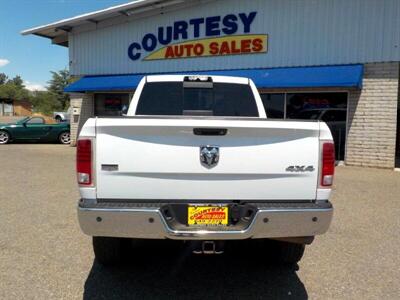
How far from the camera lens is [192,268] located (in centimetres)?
437

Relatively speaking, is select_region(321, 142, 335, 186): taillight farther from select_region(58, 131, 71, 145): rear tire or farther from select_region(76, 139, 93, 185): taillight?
select_region(58, 131, 71, 145): rear tire

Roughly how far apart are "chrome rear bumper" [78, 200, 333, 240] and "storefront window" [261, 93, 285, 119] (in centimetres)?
1114

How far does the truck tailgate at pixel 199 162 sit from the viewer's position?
10.7 feet

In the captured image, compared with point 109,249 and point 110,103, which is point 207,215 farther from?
point 110,103

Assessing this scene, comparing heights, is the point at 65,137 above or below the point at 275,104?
below

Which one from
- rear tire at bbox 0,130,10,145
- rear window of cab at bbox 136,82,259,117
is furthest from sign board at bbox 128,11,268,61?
rear window of cab at bbox 136,82,259,117

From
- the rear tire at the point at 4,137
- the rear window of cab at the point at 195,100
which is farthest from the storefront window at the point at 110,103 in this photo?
the rear window of cab at the point at 195,100

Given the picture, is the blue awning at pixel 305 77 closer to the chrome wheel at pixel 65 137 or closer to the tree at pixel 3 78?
the chrome wheel at pixel 65 137

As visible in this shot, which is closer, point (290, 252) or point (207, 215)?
point (207, 215)

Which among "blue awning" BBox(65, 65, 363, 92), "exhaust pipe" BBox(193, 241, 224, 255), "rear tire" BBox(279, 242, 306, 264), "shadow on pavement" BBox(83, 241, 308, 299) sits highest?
"blue awning" BBox(65, 65, 363, 92)

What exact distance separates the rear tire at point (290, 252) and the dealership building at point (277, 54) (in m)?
8.50

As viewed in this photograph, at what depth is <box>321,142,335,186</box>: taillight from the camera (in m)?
3.37

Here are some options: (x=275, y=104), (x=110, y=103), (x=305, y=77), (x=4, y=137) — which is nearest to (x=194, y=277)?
(x=305, y=77)

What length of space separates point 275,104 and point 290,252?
34.6 feet
